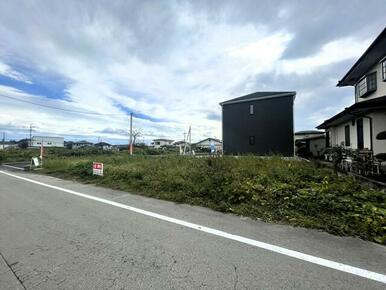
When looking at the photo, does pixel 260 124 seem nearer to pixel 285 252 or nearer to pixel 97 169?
pixel 97 169

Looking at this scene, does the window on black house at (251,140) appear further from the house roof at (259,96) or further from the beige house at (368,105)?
the beige house at (368,105)

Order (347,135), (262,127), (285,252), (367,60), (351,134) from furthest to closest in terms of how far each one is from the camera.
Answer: (262,127), (347,135), (351,134), (367,60), (285,252)

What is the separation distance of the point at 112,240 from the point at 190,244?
44.9 inches

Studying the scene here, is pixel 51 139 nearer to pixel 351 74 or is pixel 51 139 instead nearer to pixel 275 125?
pixel 275 125

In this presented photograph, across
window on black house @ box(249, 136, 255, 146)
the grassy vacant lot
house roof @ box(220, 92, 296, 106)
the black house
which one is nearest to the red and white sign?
the grassy vacant lot

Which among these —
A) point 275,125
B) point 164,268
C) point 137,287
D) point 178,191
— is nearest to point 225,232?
point 164,268

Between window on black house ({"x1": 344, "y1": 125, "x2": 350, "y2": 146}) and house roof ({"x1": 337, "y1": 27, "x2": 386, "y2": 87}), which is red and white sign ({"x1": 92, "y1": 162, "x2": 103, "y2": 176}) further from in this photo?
window on black house ({"x1": 344, "y1": 125, "x2": 350, "y2": 146})

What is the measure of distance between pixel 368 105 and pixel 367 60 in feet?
13.0

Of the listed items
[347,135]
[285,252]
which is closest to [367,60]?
[347,135]

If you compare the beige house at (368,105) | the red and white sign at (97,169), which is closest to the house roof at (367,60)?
the beige house at (368,105)

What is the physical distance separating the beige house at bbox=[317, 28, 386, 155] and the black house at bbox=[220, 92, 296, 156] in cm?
479

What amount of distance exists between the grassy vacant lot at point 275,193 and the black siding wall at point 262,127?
11.1 metres

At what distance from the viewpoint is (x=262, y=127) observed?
Answer: 18312mm

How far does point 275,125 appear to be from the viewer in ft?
58.7
